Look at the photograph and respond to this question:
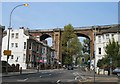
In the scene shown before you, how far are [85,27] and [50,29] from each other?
576 inches

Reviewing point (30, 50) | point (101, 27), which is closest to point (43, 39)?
point (101, 27)

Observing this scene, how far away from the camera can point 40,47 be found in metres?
80.8

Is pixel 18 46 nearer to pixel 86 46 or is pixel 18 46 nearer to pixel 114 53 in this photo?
pixel 114 53

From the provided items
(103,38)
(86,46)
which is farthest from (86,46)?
(103,38)

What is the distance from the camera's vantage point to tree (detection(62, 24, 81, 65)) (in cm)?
9606

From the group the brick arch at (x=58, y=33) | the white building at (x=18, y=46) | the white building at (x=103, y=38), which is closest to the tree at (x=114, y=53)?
the white building at (x=103, y=38)

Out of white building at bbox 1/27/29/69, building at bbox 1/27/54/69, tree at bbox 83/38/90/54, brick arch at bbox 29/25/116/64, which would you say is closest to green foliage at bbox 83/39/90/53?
tree at bbox 83/38/90/54

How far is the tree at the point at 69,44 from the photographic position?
96.1 meters

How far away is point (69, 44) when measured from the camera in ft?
317

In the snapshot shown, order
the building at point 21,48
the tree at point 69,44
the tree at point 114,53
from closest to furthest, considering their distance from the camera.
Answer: the tree at point 114,53, the building at point 21,48, the tree at point 69,44

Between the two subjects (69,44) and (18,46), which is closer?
(18,46)

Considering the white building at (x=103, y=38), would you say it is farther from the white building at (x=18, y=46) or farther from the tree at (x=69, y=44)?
the tree at (x=69, y=44)

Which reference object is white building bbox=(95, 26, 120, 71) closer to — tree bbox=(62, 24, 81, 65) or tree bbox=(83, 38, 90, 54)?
tree bbox=(62, 24, 81, 65)

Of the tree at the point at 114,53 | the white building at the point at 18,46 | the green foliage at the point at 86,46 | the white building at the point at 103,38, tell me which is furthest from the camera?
the green foliage at the point at 86,46
